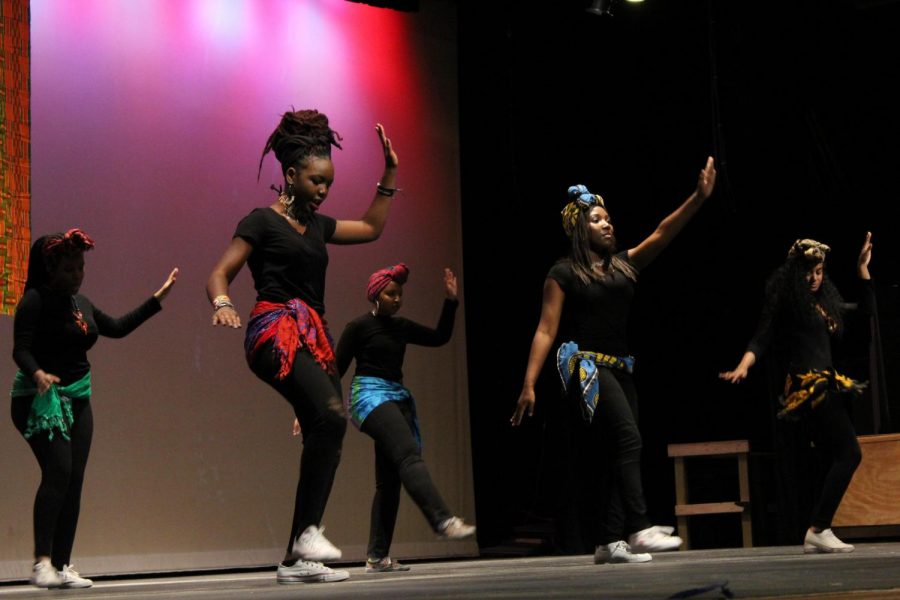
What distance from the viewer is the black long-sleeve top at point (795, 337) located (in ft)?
18.4

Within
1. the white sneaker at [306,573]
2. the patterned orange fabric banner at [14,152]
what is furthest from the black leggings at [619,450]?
the patterned orange fabric banner at [14,152]

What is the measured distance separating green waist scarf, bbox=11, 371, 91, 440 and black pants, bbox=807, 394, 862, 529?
132 inches

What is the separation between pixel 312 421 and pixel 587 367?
1443 millimetres

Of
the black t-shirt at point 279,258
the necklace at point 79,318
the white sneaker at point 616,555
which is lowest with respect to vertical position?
the white sneaker at point 616,555

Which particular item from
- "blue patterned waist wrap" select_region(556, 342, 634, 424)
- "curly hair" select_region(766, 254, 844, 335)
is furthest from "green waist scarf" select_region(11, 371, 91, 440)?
"curly hair" select_region(766, 254, 844, 335)

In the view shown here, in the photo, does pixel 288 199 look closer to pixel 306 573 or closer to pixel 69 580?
pixel 306 573

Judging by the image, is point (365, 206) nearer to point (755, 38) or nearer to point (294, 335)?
point (755, 38)

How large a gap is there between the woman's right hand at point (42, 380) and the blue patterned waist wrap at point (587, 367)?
204 cm

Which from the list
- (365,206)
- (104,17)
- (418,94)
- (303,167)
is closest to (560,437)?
(365,206)

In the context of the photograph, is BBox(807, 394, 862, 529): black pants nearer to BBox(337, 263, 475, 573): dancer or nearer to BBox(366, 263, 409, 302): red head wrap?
BBox(337, 263, 475, 573): dancer

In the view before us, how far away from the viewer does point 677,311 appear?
8.12 meters

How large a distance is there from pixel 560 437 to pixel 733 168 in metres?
2.16

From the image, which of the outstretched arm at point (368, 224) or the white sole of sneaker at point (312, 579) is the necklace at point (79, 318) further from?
the white sole of sneaker at point (312, 579)

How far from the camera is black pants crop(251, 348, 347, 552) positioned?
12.1ft
